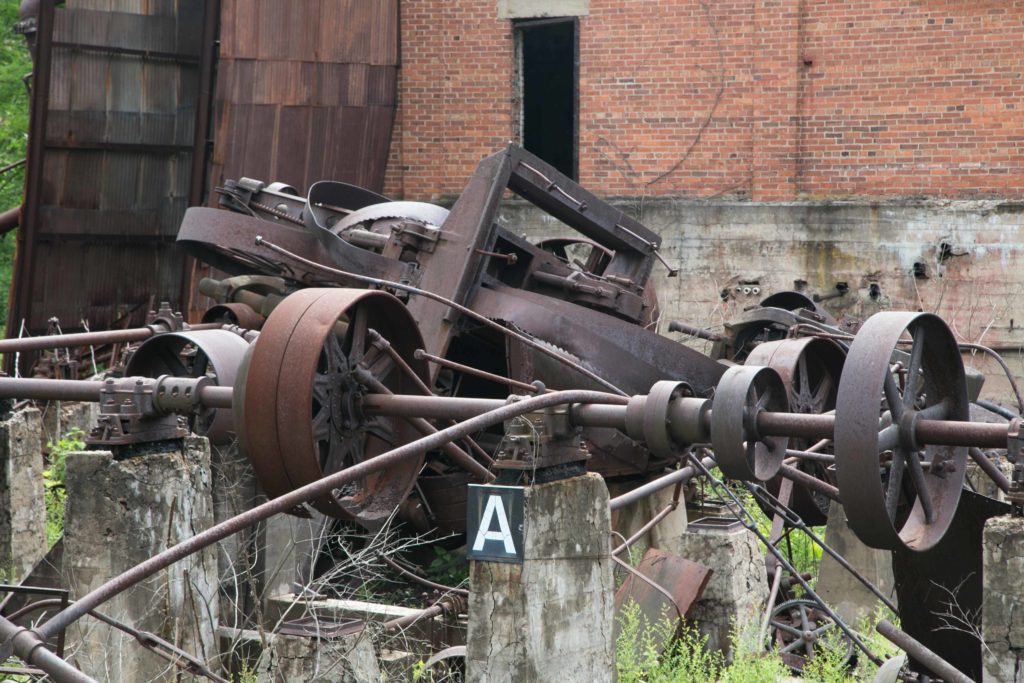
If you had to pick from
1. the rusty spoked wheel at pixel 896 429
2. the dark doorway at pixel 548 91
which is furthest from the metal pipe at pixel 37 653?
the dark doorway at pixel 548 91

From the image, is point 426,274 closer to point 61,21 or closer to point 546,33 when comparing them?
point 61,21

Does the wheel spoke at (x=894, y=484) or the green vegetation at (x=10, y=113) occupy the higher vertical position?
the green vegetation at (x=10, y=113)

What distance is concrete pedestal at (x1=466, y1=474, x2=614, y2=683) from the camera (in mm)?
4090

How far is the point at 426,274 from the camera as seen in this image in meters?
8.05

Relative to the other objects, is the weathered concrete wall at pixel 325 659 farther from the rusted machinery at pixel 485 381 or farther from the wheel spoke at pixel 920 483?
the wheel spoke at pixel 920 483

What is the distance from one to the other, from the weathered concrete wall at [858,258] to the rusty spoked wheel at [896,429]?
29.6 feet

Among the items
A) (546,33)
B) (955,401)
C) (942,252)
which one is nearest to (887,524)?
(955,401)

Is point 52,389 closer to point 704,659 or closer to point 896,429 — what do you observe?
point 896,429

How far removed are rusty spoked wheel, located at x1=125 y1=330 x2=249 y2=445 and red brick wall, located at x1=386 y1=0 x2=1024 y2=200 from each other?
28.3 feet

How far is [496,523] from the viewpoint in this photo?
413 centimetres

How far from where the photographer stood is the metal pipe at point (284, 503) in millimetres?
3527

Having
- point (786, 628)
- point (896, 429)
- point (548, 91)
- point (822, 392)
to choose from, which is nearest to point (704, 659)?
point (786, 628)

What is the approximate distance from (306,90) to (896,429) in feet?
34.2

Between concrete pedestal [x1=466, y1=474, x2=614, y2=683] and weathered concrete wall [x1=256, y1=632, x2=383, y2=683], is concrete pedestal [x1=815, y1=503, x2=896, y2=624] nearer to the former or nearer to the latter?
weathered concrete wall [x1=256, y1=632, x2=383, y2=683]
